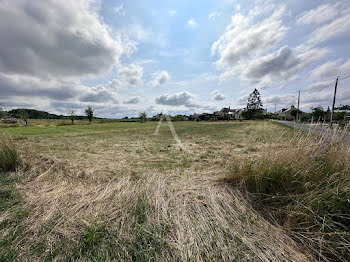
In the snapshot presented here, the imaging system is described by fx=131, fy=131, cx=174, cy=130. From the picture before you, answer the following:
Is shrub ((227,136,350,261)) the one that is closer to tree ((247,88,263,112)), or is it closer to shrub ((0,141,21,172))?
shrub ((0,141,21,172))

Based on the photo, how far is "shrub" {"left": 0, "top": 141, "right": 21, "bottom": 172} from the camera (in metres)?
4.09

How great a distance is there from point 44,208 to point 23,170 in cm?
285

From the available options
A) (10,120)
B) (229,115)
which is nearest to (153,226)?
(10,120)

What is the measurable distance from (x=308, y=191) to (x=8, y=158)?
7780mm

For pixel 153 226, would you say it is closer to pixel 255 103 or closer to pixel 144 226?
pixel 144 226

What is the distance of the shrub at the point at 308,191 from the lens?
1775 millimetres

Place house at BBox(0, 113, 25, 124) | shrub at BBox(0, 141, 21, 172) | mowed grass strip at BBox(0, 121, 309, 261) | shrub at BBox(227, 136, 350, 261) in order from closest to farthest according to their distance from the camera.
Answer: mowed grass strip at BBox(0, 121, 309, 261) < shrub at BBox(227, 136, 350, 261) < shrub at BBox(0, 141, 21, 172) < house at BBox(0, 113, 25, 124)

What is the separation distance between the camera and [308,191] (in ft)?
7.43

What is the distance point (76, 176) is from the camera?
397cm

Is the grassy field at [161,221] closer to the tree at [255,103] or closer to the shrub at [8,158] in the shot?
the shrub at [8,158]

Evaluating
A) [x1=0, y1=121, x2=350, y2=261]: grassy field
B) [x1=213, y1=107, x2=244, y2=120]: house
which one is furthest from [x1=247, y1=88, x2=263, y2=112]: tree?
[x1=0, y1=121, x2=350, y2=261]: grassy field

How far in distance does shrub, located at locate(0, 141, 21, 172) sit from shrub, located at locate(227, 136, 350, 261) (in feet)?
21.5

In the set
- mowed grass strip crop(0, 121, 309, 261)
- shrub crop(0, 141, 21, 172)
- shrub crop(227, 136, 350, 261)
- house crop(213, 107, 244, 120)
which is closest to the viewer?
mowed grass strip crop(0, 121, 309, 261)

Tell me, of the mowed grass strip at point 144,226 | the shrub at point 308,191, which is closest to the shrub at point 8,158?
the mowed grass strip at point 144,226
